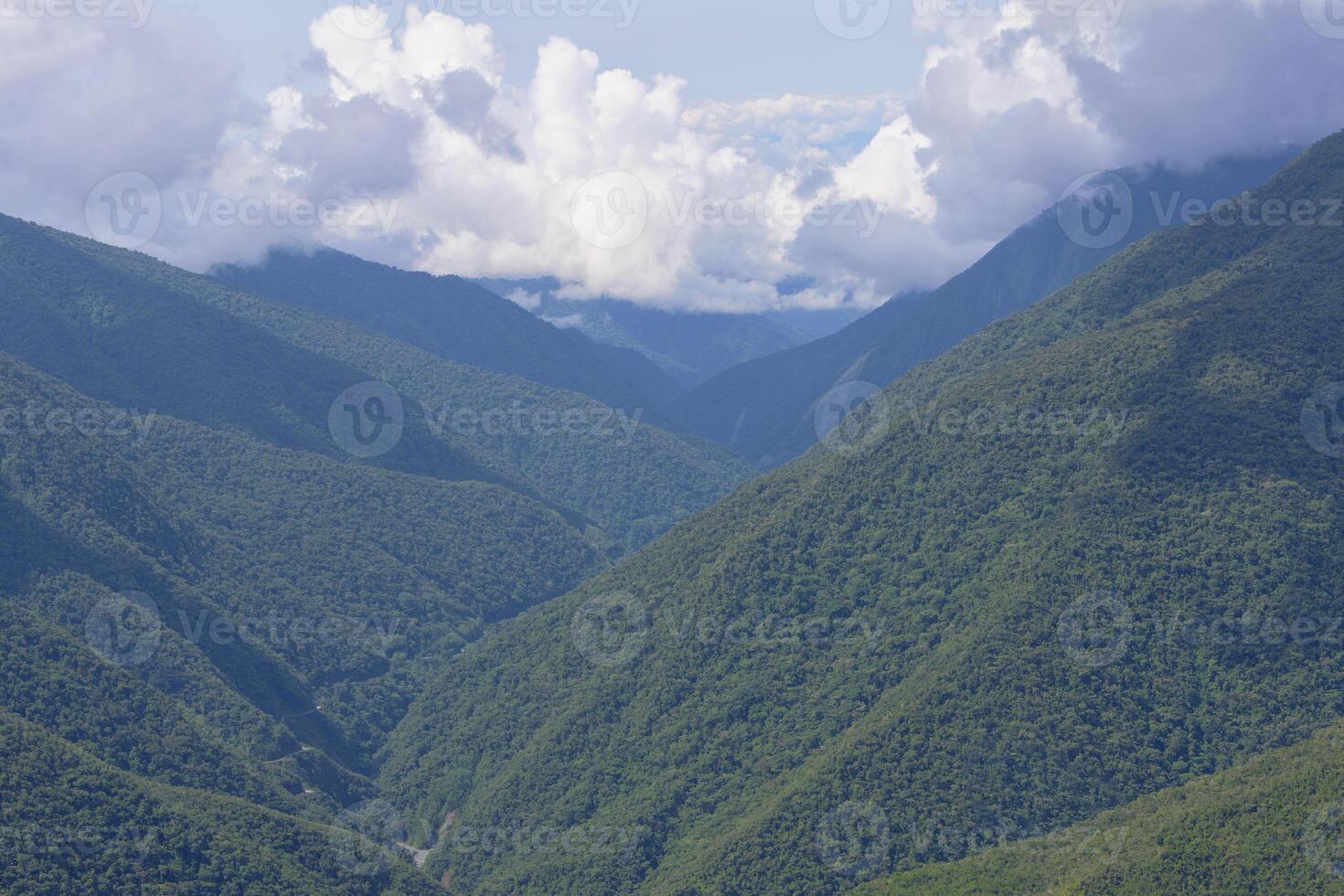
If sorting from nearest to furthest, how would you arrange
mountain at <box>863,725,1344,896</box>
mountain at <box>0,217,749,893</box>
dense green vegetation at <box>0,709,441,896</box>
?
1. mountain at <box>863,725,1344,896</box>
2. dense green vegetation at <box>0,709,441,896</box>
3. mountain at <box>0,217,749,893</box>

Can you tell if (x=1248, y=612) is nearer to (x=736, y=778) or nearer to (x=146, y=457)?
(x=736, y=778)

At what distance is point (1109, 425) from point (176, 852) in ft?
283

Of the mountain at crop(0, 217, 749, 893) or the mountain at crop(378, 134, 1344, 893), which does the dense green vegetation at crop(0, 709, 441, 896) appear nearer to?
the mountain at crop(0, 217, 749, 893)

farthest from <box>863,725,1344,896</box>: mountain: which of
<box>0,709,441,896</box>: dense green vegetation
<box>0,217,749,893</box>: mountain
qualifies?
<box>0,217,749,893</box>: mountain

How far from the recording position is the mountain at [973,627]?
333 feet

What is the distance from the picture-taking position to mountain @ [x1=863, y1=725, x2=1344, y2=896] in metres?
79.8

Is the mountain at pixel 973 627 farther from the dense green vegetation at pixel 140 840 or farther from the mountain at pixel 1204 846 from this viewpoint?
the dense green vegetation at pixel 140 840

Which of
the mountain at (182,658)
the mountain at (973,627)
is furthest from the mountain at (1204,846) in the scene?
the mountain at (182,658)

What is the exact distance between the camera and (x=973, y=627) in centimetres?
11400

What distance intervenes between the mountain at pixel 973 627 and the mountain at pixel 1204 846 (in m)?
4.00

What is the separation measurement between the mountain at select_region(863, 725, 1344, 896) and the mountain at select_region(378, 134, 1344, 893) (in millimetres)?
4003

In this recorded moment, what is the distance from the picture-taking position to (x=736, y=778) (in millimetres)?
118188

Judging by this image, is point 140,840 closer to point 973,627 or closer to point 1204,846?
point 973,627

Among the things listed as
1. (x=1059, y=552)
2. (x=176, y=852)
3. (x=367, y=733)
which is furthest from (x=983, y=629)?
(x=367, y=733)
